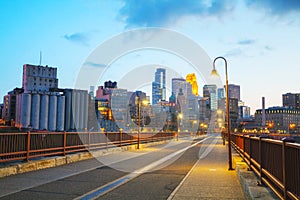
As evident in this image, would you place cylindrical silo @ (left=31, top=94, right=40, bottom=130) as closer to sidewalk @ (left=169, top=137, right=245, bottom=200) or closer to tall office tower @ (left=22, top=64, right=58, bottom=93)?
tall office tower @ (left=22, top=64, right=58, bottom=93)

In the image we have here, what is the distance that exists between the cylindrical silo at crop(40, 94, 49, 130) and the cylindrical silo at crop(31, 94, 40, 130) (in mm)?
1839

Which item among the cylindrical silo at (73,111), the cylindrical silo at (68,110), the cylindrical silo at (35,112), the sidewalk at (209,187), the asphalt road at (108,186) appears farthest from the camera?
the cylindrical silo at (73,111)

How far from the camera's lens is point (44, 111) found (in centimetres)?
13362

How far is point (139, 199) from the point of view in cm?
808

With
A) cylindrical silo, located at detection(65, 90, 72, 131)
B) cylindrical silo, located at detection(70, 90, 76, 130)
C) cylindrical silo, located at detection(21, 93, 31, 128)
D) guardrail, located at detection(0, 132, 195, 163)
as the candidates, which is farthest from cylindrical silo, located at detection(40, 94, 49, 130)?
guardrail, located at detection(0, 132, 195, 163)

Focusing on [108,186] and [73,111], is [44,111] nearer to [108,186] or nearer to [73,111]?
[73,111]

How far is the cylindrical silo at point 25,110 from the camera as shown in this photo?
414ft

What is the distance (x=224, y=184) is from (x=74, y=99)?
5545 inches

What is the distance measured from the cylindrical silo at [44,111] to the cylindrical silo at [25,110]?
611cm

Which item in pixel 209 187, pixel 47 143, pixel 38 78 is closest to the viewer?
pixel 209 187

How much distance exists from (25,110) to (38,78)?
24.4 m

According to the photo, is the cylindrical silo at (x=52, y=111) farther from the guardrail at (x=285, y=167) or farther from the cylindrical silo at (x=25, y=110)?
the guardrail at (x=285, y=167)

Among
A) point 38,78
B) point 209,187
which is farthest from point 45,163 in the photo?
point 38,78

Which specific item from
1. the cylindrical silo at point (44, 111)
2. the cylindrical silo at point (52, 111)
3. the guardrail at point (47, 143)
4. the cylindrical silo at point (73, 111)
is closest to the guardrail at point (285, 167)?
the guardrail at point (47, 143)
